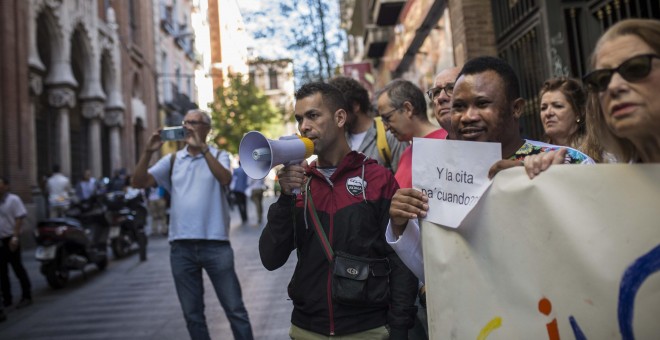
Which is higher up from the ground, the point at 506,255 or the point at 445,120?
the point at 445,120

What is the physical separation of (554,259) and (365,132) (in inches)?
117

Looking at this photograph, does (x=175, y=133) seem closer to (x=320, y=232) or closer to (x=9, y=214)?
(x=320, y=232)

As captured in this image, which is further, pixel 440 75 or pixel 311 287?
pixel 440 75

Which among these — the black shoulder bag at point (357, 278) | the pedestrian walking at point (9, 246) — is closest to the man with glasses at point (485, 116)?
the black shoulder bag at point (357, 278)

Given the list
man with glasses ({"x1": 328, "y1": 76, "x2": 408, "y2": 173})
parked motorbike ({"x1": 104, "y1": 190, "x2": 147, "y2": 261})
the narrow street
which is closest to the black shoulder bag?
man with glasses ({"x1": 328, "y1": 76, "x2": 408, "y2": 173})

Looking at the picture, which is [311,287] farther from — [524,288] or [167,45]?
[167,45]

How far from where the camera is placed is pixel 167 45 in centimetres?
3288

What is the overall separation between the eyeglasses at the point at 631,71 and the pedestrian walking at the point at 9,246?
715cm

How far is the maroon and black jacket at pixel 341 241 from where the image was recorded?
2.32 meters

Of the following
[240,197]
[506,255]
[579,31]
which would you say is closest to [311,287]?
[506,255]

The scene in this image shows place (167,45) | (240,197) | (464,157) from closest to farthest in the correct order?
(464,157) → (240,197) → (167,45)

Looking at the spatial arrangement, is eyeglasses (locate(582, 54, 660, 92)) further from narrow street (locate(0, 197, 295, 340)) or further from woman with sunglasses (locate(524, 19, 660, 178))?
narrow street (locate(0, 197, 295, 340))

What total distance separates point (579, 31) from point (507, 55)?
1.45 metres

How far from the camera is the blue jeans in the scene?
410cm
